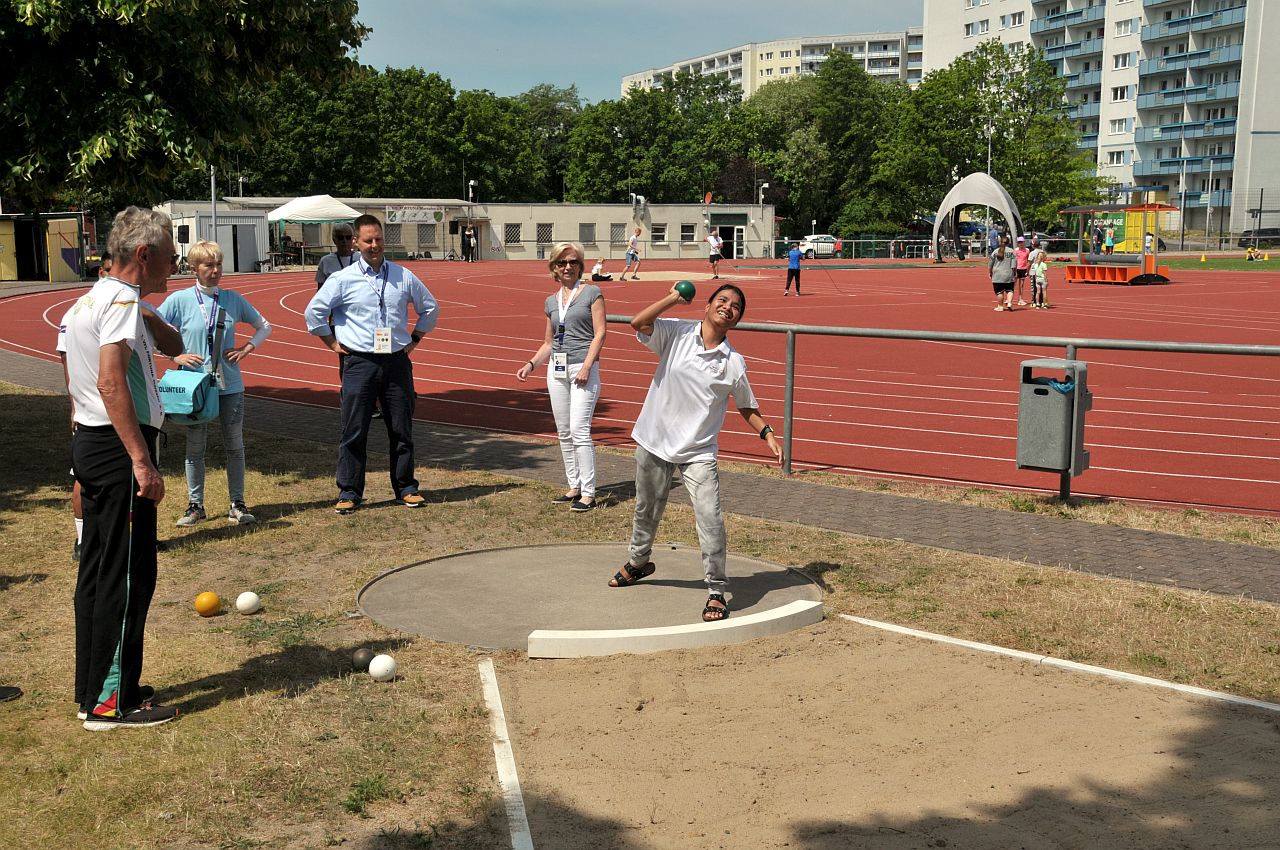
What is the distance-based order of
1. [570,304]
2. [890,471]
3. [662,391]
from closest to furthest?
[662,391] < [570,304] < [890,471]

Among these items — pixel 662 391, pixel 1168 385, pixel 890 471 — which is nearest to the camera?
pixel 662 391

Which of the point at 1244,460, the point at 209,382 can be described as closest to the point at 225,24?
the point at 209,382

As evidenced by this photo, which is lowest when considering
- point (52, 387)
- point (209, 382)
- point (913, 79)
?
point (52, 387)

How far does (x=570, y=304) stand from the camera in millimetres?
9422

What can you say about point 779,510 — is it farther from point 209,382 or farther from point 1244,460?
point 1244,460

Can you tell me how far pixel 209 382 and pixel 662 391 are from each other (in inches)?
130

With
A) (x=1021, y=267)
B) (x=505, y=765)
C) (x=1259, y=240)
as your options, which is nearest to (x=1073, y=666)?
(x=505, y=765)

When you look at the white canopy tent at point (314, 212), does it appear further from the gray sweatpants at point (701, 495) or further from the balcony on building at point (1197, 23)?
the balcony on building at point (1197, 23)

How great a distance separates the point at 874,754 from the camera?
4.84 metres

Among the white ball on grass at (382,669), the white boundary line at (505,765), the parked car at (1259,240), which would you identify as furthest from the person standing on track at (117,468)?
the parked car at (1259,240)

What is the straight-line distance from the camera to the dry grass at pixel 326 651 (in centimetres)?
434

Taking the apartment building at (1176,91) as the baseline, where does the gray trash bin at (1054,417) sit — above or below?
below

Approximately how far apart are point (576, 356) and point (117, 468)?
4.82 metres

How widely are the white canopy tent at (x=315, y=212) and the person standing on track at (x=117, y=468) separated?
39415mm
